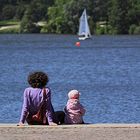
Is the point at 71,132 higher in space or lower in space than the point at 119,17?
higher

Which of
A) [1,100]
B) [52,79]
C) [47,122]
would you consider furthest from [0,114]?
[52,79]

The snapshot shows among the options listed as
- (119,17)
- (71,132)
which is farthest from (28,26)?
(71,132)

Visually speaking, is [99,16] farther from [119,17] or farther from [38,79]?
[38,79]

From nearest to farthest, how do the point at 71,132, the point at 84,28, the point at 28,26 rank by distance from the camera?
the point at 71,132 → the point at 84,28 → the point at 28,26

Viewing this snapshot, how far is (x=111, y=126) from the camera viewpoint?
1446cm

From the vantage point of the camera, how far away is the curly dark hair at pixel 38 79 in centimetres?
1468

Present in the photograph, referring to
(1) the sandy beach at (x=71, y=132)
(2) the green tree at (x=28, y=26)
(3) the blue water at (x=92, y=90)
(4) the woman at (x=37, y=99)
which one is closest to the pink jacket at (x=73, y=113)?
(4) the woman at (x=37, y=99)

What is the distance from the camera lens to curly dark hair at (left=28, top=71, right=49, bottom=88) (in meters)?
14.7

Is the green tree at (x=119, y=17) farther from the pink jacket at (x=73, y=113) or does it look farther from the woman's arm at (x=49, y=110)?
the woman's arm at (x=49, y=110)

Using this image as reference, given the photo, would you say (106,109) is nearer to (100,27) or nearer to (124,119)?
(124,119)

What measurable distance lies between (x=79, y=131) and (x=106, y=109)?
16817mm

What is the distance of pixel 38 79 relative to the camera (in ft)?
48.3

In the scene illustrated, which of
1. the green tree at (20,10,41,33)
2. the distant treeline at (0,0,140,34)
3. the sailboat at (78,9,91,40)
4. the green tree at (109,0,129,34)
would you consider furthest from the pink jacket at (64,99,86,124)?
the green tree at (20,10,41,33)

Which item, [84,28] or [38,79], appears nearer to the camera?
[38,79]
